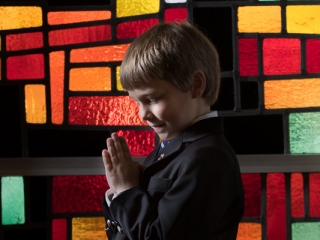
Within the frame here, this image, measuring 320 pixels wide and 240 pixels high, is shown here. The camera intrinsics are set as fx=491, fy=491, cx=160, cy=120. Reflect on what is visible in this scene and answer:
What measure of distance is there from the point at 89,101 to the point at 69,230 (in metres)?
0.51

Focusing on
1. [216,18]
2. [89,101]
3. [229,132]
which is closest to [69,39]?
[89,101]

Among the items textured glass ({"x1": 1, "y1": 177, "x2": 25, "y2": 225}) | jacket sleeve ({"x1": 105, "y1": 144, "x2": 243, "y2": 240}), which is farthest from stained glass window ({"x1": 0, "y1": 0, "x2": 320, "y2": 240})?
jacket sleeve ({"x1": 105, "y1": 144, "x2": 243, "y2": 240})

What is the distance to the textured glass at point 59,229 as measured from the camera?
1.91m

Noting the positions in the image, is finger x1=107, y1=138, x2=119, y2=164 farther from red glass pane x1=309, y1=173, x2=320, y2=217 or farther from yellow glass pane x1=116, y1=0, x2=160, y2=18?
red glass pane x1=309, y1=173, x2=320, y2=217

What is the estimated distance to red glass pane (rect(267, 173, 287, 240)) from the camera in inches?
75.6

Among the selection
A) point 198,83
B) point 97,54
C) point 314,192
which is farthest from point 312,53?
point 198,83

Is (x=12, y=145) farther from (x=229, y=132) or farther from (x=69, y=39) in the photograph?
(x=229, y=132)

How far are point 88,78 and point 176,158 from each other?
34.5 inches

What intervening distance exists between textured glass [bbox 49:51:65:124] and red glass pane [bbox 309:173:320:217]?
101cm

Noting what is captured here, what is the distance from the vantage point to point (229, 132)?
1.92 meters

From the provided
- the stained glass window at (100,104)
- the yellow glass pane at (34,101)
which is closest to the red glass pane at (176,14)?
the stained glass window at (100,104)

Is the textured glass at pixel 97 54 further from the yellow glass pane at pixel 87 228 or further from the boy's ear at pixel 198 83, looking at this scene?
the boy's ear at pixel 198 83

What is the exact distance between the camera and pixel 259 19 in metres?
1.93

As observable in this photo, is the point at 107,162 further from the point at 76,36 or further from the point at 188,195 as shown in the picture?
the point at 76,36
